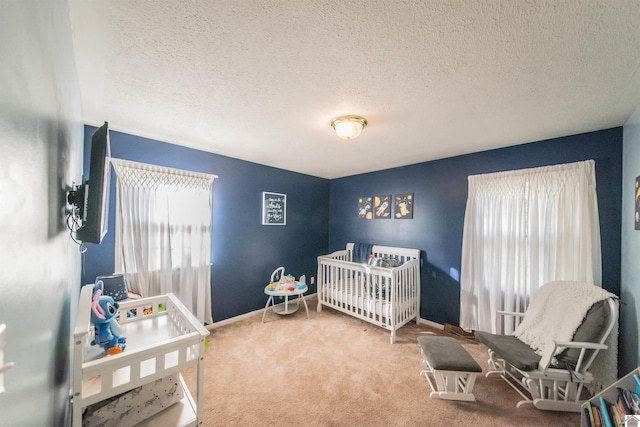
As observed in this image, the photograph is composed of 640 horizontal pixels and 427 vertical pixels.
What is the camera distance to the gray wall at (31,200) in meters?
0.46

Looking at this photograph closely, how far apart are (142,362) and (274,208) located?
2.67 metres

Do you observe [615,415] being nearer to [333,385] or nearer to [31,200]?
[333,385]

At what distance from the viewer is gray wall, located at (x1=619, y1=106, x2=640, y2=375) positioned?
68.7 inches

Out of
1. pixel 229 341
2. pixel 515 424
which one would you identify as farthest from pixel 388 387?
pixel 229 341

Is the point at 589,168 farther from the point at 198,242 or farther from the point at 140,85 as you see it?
the point at 198,242

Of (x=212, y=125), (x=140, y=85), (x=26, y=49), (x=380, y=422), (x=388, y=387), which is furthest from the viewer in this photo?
(x=212, y=125)

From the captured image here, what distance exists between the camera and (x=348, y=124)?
191 centimetres

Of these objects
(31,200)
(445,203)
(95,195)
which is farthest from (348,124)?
(445,203)

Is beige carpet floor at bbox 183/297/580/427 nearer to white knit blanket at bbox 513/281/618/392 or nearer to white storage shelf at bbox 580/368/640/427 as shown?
white storage shelf at bbox 580/368/640/427

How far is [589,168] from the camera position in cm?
218

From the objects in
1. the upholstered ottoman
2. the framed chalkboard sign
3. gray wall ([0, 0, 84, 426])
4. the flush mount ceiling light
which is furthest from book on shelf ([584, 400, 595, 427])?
the framed chalkboard sign

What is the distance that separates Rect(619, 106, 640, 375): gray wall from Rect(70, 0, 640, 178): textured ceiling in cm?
23

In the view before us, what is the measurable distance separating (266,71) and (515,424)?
113 inches

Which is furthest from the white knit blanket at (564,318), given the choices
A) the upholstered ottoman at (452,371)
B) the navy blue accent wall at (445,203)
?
the upholstered ottoman at (452,371)
